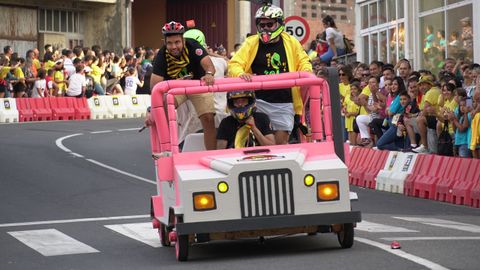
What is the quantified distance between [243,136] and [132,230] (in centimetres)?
280

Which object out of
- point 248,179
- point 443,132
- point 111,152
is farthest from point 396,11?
point 248,179

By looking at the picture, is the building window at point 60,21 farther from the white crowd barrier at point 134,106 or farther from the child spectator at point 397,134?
the child spectator at point 397,134

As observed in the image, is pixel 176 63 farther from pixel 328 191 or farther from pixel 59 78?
pixel 59 78

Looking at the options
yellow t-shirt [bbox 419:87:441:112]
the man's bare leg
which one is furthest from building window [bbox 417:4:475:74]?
the man's bare leg

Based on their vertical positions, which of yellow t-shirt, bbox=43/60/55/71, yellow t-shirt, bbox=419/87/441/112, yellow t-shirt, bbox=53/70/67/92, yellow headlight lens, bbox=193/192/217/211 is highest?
yellow t-shirt, bbox=43/60/55/71

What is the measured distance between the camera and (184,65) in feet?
46.0

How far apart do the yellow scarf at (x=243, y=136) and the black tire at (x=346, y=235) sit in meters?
1.37

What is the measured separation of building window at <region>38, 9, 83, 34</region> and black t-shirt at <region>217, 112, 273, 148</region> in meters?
40.7

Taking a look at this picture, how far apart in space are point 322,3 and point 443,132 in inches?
1163

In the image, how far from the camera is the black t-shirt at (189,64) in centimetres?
1398

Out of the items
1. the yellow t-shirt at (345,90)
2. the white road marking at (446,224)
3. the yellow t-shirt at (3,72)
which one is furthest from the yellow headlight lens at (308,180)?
the yellow t-shirt at (3,72)

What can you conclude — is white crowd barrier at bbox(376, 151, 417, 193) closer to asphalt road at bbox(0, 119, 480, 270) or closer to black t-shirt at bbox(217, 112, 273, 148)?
asphalt road at bbox(0, 119, 480, 270)

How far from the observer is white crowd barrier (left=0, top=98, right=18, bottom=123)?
38938 millimetres

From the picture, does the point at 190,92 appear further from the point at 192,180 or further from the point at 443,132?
the point at 443,132
